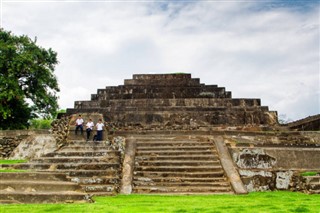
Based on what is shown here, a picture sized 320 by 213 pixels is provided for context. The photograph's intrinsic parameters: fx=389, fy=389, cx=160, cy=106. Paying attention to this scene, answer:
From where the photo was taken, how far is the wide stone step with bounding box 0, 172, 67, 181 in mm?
8062

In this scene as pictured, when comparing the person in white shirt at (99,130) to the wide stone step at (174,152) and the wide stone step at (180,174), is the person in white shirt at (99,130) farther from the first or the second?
the wide stone step at (180,174)

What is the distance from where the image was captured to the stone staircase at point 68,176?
740cm

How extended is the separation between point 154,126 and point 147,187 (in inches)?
260

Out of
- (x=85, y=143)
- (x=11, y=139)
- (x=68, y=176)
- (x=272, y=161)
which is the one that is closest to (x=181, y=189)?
(x=68, y=176)

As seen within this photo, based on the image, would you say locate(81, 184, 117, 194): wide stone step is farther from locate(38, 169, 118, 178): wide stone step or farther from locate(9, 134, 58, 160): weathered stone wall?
locate(9, 134, 58, 160): weathered stone wall

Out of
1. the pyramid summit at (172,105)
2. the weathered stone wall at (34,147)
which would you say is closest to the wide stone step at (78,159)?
the weathered stone wall at (34,147)

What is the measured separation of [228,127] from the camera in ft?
50.6

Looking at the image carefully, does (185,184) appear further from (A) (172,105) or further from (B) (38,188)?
(A) (172,105)

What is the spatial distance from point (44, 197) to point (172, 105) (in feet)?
35.3

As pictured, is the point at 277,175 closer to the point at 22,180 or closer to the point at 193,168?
the point at 193,168

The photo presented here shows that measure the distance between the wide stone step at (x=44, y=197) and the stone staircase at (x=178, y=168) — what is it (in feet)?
6.96

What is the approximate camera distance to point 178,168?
10383mm

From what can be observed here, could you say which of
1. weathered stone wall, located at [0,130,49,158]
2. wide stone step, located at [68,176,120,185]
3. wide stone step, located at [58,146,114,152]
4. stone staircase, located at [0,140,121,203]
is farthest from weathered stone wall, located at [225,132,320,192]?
weathered stone wall, located at [0,130,49,158]

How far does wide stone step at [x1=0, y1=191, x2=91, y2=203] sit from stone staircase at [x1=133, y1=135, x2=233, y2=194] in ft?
6.96
